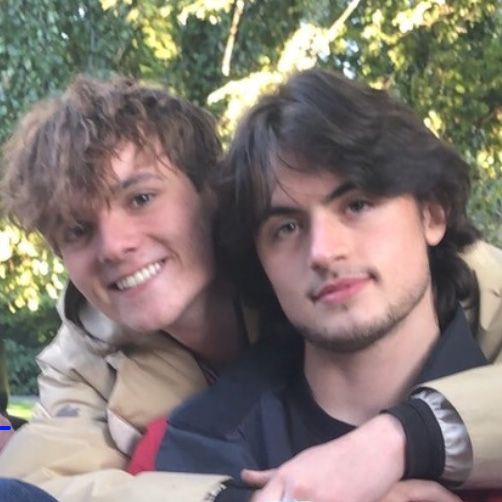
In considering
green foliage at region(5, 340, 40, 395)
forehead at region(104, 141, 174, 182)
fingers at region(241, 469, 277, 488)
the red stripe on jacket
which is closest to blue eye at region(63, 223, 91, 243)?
forehead at region(104, 141, 174, 182)

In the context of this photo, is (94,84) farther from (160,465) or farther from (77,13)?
(77,13)

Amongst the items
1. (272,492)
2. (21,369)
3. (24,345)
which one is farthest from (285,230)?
(24,345)

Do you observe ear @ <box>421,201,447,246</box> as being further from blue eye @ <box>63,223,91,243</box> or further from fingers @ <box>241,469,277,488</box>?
blue eye @ <box>63,223,91,243</box>

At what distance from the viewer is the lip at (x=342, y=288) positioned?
1.72 m

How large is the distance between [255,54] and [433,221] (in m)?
3.85

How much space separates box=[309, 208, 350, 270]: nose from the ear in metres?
0.21

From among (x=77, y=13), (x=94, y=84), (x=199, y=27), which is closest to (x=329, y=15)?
(x=199, y=27)

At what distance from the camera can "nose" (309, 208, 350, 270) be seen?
1.71 m

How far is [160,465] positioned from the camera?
182cm

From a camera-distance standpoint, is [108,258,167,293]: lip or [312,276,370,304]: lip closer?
[312,276,370,304]: lip

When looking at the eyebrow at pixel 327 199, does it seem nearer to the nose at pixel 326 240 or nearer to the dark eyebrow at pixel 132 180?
the nose at pixel 326 240

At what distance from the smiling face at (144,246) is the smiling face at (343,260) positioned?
0.92 ft

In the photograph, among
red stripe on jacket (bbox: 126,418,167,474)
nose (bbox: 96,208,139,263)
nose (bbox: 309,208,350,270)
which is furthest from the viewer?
nose (bbox: 96,208,139,263)

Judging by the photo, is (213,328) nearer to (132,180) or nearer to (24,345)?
(132,180)
